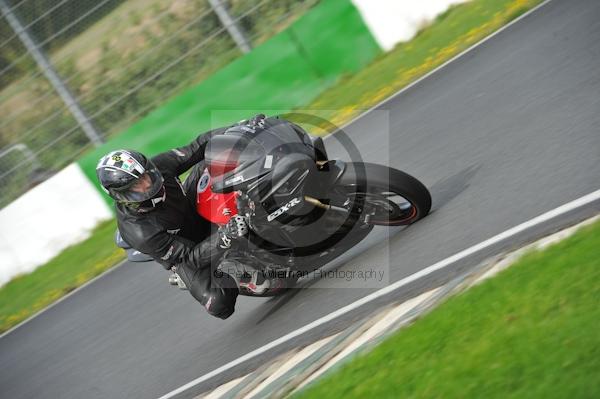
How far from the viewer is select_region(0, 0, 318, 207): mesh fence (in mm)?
12312

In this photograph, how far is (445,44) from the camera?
10922 mm

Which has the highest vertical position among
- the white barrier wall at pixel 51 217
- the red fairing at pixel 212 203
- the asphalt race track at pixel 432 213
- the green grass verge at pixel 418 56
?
the red fairing at pixel 212 203

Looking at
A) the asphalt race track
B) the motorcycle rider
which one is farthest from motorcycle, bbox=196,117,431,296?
the asphalt race track

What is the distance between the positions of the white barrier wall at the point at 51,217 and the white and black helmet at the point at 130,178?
6.33 m

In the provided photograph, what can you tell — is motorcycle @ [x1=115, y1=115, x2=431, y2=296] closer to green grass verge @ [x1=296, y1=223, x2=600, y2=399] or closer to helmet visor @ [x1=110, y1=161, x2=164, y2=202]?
helmet visor @ [x1=110, y1=161, x2=164, y2=202]

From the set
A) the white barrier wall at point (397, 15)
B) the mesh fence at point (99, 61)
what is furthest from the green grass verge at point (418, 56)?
the mesh fence at point (99, 61)

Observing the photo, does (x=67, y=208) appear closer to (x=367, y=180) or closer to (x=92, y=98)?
(x=92, y=98)

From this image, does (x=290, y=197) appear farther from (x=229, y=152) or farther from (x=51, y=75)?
(x=51, y=75)

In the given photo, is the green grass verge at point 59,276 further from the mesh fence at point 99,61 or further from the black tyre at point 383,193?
the black tyre at point 383,193

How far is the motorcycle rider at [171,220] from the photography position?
576 centimetres

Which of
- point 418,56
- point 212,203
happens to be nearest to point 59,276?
point 212,203

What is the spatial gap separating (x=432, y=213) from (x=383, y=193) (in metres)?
0.72

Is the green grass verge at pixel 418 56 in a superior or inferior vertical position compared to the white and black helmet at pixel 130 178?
inferior

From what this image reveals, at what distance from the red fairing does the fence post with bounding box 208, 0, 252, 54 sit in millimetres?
6940
